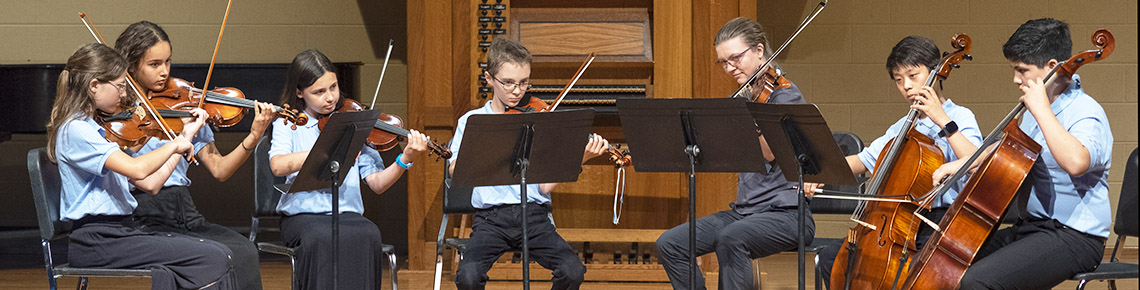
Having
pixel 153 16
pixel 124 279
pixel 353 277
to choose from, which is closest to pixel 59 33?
pixel 153 16

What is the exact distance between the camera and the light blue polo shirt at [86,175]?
2.55 m

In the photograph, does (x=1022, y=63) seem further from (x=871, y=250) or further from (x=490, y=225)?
(x=490, y=225)

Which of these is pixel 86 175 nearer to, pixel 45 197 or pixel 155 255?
pixel 45 197

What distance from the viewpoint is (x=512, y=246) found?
297 cm

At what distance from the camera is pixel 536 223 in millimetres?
2979

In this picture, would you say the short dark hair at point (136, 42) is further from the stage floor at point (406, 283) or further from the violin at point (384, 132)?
the stage floor at point (406, 283)

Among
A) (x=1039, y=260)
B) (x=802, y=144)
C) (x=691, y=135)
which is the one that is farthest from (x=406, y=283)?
(x=1039, y=260)

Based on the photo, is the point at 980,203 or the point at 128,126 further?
the point at 128,126

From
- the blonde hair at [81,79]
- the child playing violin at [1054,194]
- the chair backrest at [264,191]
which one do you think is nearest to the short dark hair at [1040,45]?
the child playing violin at [1054,194]

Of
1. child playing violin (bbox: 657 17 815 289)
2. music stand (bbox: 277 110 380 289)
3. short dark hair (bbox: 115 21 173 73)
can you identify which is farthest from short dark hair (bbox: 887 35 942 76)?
short dark hair (bbox: 115 21 173 73)

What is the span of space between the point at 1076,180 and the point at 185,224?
2.34 meters

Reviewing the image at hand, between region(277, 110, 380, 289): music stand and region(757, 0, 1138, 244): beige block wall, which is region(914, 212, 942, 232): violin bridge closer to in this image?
region(277, 110, 380, 289): music stand

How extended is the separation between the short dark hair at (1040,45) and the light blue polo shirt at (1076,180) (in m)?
0.09

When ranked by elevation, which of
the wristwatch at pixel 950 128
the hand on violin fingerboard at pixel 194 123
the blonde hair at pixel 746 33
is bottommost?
the wristwatch at pixel 950 128
